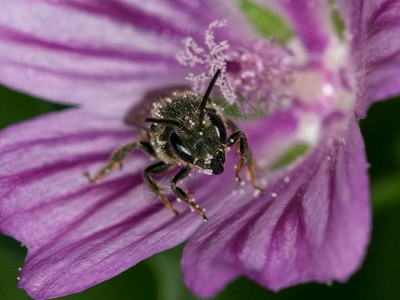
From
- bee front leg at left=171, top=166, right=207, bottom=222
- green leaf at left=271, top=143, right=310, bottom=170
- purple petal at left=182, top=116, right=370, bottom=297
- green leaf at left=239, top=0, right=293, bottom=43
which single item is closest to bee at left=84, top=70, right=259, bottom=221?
bee front leg at left=171, top=166, right=207, bottom=222

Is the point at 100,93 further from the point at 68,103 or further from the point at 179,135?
the point at 179,135

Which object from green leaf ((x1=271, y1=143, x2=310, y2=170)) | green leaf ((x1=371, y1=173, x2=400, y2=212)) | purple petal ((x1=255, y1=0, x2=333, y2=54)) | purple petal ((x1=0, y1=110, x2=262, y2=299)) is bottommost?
purple petal ((x1=0, y1=110, x2=262, y2=299))

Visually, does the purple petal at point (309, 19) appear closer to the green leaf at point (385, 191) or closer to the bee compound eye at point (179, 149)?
the green leaf at point (385, 191)

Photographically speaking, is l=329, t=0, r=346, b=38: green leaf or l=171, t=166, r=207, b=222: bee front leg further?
l=329, t=0, r=346, b=38: green leaf

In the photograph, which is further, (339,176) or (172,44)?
(172,44)

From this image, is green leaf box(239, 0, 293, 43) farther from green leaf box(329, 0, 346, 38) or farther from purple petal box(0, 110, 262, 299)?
purple petal box(0, 110, 262, 299)

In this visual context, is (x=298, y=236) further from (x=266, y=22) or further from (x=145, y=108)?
(x=266, y=22)

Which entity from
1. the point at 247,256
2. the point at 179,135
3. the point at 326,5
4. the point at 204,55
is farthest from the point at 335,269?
the point at 326,5
